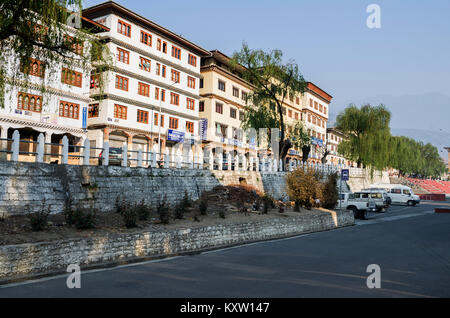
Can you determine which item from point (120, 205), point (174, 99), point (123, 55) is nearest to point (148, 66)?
point (123, 55)

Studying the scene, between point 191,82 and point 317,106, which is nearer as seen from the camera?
point 191,82

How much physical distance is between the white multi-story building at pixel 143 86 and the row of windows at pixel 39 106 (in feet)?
7.55

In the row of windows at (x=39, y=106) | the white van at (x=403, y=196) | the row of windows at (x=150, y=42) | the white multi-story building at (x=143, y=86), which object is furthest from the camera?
the white van at (x=403, y=196)

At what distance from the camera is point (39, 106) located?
28.4 metres

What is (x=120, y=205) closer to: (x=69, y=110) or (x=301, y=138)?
(x=69, y=110)

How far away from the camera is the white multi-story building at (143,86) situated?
1350 inches

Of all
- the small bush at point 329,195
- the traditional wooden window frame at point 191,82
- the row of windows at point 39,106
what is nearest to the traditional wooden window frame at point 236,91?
the traditional wooden window frame at point 191,82

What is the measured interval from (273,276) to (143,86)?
1274 inches

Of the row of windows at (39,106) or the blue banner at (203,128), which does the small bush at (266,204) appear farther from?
the blue banner at (203,128)

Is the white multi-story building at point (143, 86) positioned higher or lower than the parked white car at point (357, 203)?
higher

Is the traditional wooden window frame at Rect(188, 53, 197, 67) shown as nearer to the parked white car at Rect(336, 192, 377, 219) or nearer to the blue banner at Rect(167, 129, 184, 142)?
the blue banner at Rect(167, 129, 184, 142)

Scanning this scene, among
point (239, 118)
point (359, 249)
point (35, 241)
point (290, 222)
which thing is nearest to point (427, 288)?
point (359, 249)

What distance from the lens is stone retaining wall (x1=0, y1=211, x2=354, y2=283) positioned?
898 centimetres

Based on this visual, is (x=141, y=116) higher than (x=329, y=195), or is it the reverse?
(x=141, y=116)
